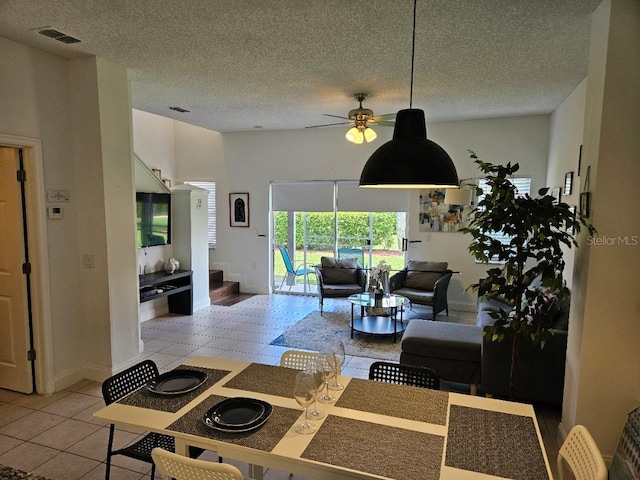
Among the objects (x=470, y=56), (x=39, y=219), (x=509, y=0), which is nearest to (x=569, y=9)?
(x=509, y=0)

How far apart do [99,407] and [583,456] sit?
134 inches

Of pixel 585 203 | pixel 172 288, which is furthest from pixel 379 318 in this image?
pixel 585 203

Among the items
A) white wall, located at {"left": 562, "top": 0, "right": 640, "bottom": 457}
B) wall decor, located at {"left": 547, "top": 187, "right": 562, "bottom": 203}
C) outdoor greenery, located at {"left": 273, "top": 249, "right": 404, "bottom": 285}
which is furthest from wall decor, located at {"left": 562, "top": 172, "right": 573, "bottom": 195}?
outdoor greenery, located at {"left": 273, "top": 249, "right": 404, "bottom": 285}

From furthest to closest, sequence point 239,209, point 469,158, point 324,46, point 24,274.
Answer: point 239,209 → point 469,158 → point 24,274 → point 324,46

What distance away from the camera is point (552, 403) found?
11.1ft

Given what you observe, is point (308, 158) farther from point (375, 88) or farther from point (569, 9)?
point (569, 9)

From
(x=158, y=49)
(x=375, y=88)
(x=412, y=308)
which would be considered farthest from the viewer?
(x=412, y=308)

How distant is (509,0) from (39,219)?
3.85 metres

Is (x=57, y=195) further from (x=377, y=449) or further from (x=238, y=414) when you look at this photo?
(x=377, y=449)

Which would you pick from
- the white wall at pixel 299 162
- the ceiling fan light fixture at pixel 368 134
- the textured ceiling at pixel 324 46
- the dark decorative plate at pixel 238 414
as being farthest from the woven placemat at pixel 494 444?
the white wall at pixel 299 162

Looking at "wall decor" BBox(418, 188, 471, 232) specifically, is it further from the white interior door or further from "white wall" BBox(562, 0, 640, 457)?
the white interior door

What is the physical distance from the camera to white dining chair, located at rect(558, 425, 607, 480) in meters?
1.43

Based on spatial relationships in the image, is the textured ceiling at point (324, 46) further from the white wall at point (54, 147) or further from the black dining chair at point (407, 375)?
the black dining chair at point (407, 375)

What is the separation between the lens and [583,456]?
61.4 inches
